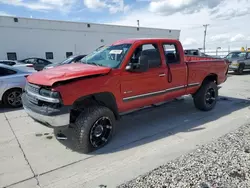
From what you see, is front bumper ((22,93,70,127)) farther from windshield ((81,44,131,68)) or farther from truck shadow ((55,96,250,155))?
windshield ((81,44,131,68))

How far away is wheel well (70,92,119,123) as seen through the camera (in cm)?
348

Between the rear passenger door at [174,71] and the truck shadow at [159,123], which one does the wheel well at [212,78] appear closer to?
the truck shadow at [159,123]

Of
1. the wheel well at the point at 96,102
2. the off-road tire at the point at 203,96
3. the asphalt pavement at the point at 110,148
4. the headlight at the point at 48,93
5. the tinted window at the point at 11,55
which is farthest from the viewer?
the tinted window at the point at 11,55

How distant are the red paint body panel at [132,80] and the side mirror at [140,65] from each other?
8 centimetres

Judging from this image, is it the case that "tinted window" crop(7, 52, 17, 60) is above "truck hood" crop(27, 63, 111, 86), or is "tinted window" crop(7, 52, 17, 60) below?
above

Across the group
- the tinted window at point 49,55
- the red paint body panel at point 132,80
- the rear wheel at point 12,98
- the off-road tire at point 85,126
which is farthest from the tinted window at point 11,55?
the off-road tire at point 85,126

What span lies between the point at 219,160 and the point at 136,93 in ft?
6.08

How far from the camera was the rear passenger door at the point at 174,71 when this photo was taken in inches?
177

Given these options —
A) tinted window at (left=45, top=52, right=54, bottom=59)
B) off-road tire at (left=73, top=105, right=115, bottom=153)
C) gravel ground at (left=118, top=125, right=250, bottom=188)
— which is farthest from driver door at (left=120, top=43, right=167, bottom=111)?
tinted window at (left=45, top=52, right=54, bottom=59)

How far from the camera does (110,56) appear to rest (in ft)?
13.4

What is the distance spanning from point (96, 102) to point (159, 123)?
6.29ft

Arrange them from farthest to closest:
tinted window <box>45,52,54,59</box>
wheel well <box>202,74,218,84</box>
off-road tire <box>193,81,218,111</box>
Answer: tinted window <box>45,52,54,59</box>, wheel well <box>202,74,218,84</box>, off-road tire <box>193,81,218,111</box>

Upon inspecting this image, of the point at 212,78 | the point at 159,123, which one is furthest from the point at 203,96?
the point at 159,123

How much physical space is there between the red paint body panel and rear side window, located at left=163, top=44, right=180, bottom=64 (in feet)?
0.28
